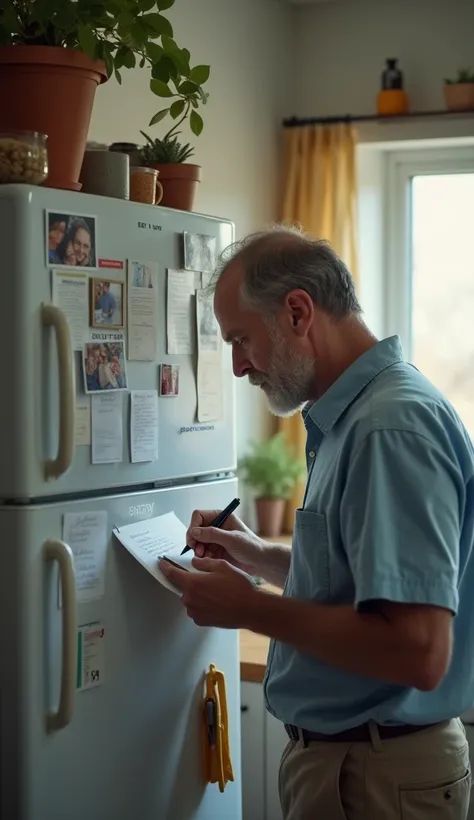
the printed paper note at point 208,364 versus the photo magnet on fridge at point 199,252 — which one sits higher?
the photo magnet on fridge at point 199,252

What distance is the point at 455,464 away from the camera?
143cm

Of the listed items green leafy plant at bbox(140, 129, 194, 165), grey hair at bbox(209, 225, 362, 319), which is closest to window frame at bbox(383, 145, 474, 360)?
green leafy plant at bbox(140, 129, 194, 165)

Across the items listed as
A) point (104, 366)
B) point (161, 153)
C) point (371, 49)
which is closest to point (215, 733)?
point (104, 366)

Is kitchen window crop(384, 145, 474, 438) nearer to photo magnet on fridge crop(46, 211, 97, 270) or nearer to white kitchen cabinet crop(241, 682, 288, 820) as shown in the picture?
white kitchen cabinet crop(241, 682, 288, 820)

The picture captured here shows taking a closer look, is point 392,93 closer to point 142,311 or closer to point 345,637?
point 142,311

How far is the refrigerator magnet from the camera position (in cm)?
201

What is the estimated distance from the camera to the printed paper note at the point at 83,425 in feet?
5.93

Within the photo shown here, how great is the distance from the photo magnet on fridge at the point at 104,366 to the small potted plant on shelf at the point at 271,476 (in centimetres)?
168

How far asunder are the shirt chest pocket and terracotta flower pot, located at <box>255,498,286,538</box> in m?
1.98

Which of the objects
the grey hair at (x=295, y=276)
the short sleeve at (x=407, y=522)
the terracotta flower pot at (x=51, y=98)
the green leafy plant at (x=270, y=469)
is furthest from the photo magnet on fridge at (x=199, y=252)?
the green leafy plant at (x=270, y=469)

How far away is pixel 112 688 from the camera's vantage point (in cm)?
191

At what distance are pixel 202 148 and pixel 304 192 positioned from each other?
1.98 feet

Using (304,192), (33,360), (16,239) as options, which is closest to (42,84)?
(16,239)

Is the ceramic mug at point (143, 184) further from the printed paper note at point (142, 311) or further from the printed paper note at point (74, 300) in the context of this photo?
the printed paper note at point (74, 300)
